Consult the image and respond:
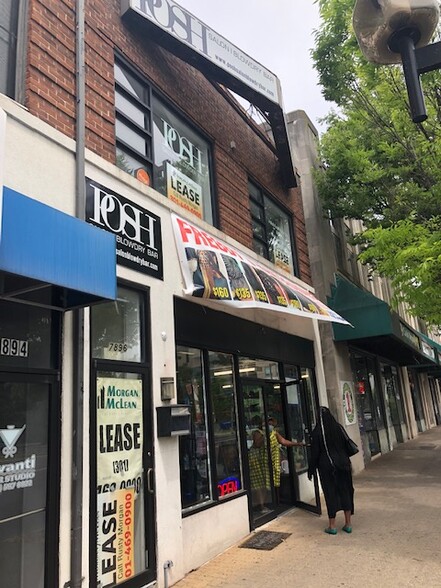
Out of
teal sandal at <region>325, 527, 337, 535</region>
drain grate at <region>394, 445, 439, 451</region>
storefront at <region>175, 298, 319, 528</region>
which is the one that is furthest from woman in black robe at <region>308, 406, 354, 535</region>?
drain grate at <region>394, 445, 439, 451</region>

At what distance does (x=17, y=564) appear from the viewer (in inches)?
158

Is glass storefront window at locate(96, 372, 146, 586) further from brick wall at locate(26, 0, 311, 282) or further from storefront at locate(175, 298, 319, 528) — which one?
brick wall at locate(26, 0, 311, 282)

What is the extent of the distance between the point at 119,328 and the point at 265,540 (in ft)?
12.4

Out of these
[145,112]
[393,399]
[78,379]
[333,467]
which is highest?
[145,112]

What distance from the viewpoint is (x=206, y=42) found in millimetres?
7941

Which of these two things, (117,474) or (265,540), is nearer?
(117,474)

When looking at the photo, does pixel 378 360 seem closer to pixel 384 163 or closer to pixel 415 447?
pixel 415 447

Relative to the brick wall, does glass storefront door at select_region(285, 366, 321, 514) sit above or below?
below

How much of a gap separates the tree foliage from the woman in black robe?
3196 mm

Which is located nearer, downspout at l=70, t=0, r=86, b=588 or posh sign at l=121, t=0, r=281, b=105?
downspout at l=70, t=0, r=86, b=588

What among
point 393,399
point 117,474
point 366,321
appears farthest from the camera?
point 393,399

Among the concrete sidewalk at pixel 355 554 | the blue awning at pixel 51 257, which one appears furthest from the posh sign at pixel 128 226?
the concrete sidewalk at pixel 355 554

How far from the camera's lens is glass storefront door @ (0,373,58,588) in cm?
397

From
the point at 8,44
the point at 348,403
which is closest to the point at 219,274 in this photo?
the point at 8,44
